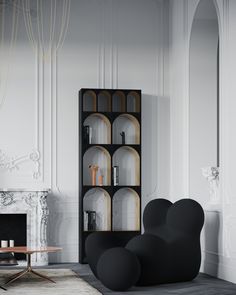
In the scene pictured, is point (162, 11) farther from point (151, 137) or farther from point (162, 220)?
point (162, 220)

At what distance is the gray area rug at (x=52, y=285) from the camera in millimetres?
6793

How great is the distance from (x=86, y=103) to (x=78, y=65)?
1.84ft

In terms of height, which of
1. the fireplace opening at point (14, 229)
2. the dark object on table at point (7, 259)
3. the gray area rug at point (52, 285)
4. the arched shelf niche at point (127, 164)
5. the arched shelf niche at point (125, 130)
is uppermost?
the arched shelf niche at point (125, 130)

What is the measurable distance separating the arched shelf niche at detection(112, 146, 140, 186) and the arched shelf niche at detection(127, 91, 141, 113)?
0.56m

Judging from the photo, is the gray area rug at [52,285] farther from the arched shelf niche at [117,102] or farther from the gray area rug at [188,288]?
the arched shelf niche at [117,102]

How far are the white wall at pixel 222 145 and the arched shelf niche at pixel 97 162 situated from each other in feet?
3.33

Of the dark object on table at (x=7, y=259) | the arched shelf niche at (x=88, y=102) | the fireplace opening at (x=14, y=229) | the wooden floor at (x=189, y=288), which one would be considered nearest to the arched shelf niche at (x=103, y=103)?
the arched shelf niche at (x=88, y=102)

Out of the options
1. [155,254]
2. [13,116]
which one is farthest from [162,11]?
[155,254]

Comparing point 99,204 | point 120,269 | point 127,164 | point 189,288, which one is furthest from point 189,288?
point 127,164

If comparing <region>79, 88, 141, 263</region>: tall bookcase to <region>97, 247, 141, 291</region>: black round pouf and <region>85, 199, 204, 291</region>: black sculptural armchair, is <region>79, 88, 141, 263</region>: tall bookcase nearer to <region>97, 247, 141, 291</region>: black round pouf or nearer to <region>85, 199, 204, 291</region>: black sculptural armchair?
<region>85, 199, 204, 291</region>: black sculptural armchair

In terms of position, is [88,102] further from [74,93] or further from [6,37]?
[6,37]

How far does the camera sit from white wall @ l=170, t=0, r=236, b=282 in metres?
7.77

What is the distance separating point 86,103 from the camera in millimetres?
10047

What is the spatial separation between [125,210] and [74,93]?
1807mm
